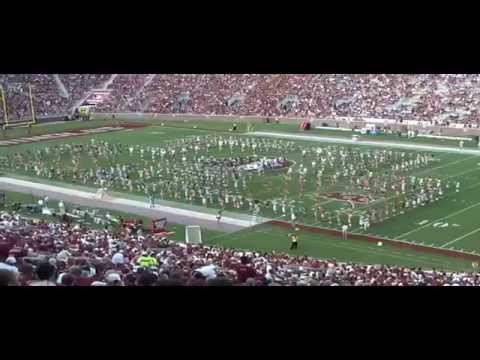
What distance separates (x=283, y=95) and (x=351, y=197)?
21416mm

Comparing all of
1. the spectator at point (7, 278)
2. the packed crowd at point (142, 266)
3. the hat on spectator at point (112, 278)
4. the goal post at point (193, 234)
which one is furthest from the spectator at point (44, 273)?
the goal post at point (193, 234)

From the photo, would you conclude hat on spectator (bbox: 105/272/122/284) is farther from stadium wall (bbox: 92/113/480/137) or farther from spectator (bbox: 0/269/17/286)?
stadium wall (bbox: 92/113/480/137)

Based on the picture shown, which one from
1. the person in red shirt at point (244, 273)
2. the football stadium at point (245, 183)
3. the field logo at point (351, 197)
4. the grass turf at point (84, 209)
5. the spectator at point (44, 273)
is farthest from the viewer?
the field logo at point (351, 197)

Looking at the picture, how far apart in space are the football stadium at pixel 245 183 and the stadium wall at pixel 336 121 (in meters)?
0.10

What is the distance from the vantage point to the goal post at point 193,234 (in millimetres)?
15836

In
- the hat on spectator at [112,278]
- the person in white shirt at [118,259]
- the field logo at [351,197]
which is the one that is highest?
the hat on spectator at [112,278]

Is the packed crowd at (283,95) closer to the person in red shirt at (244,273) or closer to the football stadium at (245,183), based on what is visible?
the football stadium at (245,183)

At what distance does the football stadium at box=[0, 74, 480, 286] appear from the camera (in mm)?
10742

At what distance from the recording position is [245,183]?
21.6 m
